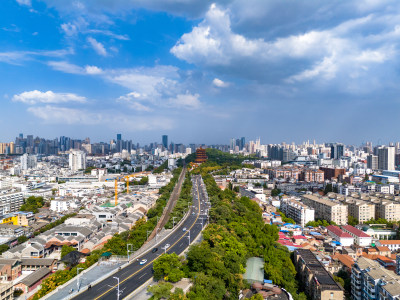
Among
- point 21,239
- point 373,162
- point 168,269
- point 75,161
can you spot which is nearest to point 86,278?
point 168,269

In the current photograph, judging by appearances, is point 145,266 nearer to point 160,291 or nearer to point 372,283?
point 160,291

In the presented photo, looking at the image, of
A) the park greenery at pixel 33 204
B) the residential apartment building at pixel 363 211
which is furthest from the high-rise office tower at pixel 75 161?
the residential apartment building at pixel 363 211

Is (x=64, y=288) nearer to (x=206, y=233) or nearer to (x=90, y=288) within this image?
(x=90, y=288)

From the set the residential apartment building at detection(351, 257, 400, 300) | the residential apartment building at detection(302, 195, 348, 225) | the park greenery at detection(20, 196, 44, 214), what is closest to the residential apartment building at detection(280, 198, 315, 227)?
the residential apartment building at detection(302, 195, 348, 225)

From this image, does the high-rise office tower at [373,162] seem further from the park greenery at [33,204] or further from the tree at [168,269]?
the tree at [168,269]

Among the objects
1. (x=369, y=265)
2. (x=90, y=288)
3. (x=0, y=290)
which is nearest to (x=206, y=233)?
(x=90, y=288)

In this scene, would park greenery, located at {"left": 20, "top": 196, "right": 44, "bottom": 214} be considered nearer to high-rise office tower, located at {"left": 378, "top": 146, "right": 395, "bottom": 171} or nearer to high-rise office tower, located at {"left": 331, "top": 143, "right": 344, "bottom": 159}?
high-rise office tower, located at {"left": 378, "top": 146, "right": 395, "bottom": 171}
